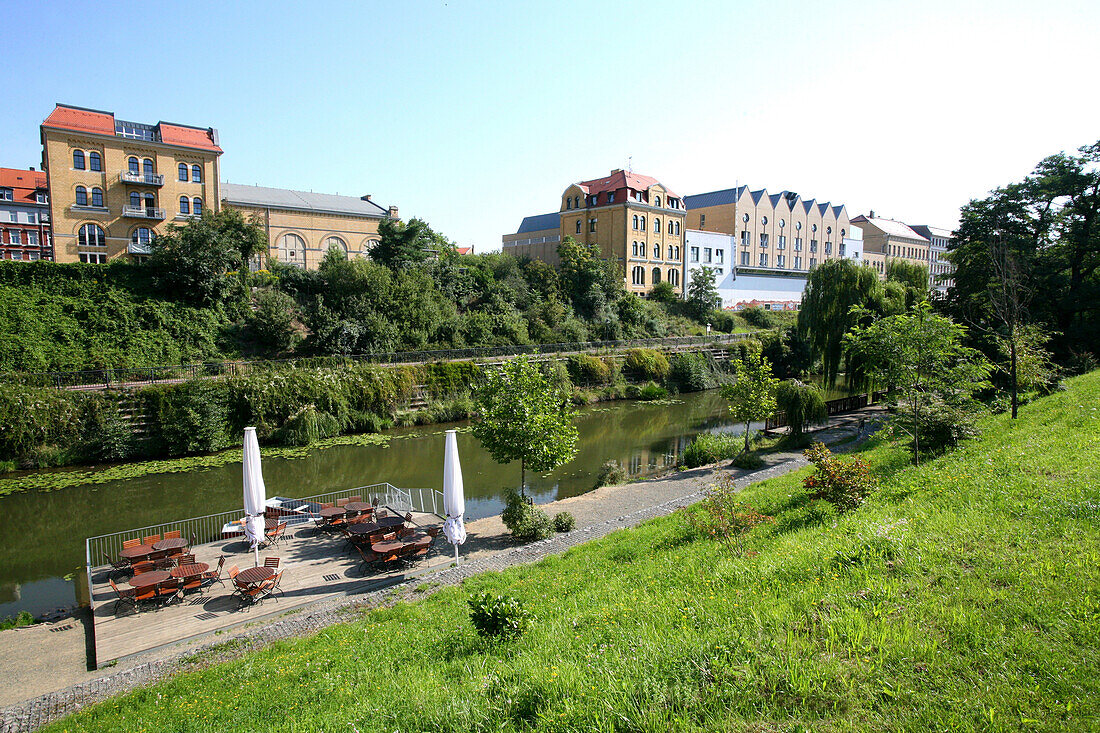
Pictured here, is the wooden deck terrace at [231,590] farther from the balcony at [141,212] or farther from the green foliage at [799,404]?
the balcony at [141,212]

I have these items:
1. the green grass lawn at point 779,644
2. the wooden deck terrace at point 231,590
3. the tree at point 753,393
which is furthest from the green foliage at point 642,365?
the green grass lawn at point 779,644

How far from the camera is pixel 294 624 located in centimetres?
931

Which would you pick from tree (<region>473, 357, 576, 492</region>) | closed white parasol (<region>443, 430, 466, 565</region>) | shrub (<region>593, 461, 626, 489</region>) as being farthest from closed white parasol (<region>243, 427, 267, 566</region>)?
shrub (<region>593, 461, 626, 489</region>)

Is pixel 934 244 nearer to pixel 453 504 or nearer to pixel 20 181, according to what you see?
pixel 453 504

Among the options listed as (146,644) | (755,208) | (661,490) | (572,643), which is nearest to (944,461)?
(661,490)

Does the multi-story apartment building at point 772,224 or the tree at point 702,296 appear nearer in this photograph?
the tree at point 702,296

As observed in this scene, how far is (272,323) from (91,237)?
1695cm

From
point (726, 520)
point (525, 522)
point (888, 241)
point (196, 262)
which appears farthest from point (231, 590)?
point (888, 241)

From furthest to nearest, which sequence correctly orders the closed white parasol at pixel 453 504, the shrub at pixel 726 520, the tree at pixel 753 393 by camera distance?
the tree at pixel 753 393 → the closed white parasol at pixel 453 504 → the shrub at pixel 726 520

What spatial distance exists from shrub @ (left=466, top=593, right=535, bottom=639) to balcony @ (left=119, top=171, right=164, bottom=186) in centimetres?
4327

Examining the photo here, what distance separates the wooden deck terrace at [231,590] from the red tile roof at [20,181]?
216 ft

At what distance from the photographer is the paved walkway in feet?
24.5

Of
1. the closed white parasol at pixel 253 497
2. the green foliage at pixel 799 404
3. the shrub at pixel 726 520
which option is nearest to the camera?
the shrub at pixel 726 520

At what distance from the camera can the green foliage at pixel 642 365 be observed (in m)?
39.5
